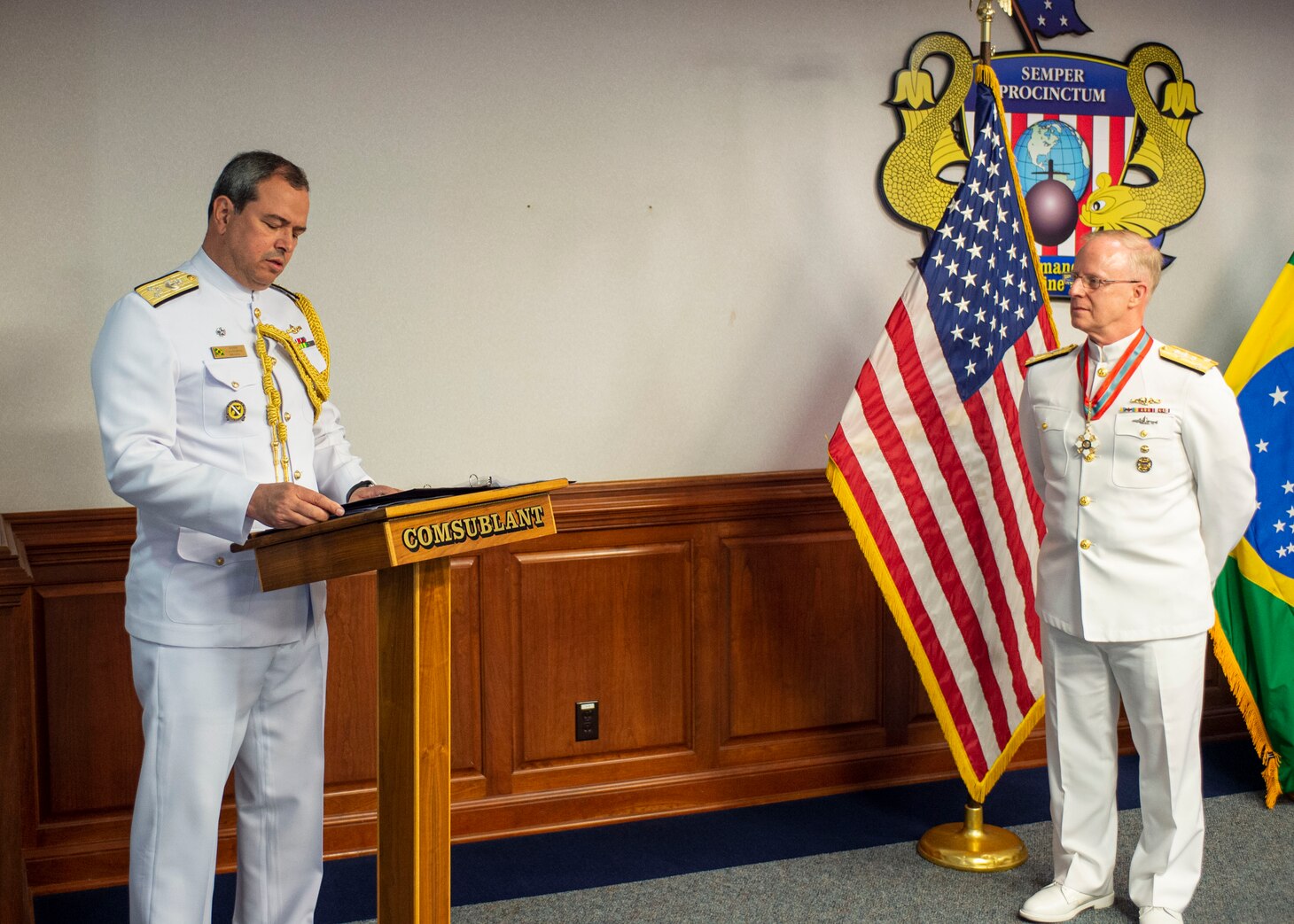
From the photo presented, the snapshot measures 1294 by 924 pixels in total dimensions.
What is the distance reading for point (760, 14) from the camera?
3.47 metres

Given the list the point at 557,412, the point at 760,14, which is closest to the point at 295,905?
the point at 557,412

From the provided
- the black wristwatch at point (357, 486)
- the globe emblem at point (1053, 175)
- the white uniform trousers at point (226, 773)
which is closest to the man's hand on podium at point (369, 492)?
the black wristwatch at point (357, 486)

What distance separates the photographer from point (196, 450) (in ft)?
7.07

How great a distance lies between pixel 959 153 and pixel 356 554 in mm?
2590

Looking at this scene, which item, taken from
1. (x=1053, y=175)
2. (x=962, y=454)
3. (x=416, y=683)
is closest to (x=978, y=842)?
(x=962, y=454)

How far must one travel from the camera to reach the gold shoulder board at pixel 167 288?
6.89ft

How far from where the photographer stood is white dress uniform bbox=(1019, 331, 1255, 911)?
2.69 metres

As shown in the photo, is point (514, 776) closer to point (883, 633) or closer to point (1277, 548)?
point (883, 633)

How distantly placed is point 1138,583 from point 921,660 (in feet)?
2.06

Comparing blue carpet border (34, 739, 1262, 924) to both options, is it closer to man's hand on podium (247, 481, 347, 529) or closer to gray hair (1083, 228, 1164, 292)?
man's hand on podium (247, 481, 347, 529)

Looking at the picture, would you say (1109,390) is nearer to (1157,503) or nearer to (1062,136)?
(1157,503)

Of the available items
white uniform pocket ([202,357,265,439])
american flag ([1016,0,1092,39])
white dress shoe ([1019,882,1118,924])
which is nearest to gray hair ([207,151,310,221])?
white uniform pocket ([202,357,265,439])

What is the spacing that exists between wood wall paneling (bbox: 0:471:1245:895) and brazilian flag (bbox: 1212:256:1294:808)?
691mm

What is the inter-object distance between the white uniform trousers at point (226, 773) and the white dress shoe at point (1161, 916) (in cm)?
185
